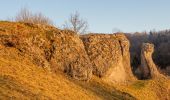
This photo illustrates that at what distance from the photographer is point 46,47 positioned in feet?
80.5

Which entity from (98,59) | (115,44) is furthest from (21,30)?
(115,44)

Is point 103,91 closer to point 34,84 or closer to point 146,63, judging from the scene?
point 34,84

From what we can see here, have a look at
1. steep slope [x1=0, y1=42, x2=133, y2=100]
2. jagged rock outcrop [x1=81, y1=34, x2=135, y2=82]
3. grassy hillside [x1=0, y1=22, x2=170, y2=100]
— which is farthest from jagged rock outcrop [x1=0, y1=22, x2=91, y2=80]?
jagged rock outcrop [x1=81, y1=34, x2=135, y2=82]

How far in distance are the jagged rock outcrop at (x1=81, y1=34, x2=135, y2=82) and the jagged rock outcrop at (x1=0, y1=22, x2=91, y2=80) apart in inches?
100

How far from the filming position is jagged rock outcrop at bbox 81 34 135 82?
98.1 feet

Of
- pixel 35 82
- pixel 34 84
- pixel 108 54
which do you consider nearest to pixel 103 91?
pixel 108 54

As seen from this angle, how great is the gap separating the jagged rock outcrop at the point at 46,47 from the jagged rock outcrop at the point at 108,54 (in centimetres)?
255

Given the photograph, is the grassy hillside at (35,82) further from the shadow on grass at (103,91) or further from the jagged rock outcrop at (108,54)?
the jagged rock outcrop at (108,54)

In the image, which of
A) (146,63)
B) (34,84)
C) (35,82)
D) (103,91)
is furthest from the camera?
(146,63)

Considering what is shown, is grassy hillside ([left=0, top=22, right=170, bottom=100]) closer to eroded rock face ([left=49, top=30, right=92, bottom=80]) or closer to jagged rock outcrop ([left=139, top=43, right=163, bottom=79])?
eroded rock face ([left=49, top=30, right=92, bottom=80])

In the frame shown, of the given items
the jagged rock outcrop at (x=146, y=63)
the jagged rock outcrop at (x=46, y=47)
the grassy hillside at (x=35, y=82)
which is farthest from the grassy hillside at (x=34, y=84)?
the jagged rock outcrop at (x=146, y=63)

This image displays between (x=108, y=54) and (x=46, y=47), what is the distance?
765 cm

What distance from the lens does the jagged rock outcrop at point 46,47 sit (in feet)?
74.8

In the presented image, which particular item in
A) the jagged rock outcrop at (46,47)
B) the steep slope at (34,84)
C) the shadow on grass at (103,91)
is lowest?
the shadow on grass at (103,91)
